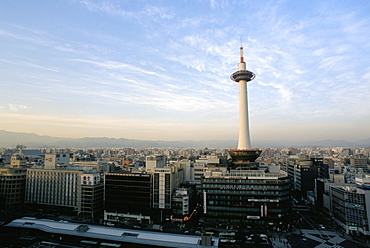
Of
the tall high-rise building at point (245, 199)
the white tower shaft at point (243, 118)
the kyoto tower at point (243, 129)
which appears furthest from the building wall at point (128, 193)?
the white tower shaft at point (243, 118)

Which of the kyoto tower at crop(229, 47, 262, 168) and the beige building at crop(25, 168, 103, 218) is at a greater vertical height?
the kyoto tower at crop(229, 47, 262, 168)

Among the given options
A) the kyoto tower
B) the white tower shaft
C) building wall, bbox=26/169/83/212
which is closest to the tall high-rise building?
the kyoto tower

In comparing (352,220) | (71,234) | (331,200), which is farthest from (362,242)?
(71,234)

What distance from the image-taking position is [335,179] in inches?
2992

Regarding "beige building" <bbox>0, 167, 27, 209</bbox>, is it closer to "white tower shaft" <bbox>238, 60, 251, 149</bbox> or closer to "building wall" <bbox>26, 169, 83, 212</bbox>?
"building wall" <bbox>26, 169, 83, 212</bbox>

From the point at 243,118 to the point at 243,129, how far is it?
4.07 meters

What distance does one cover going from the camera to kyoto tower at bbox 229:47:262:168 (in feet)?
278

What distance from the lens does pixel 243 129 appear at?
90.6 metres

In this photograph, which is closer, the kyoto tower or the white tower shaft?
the kyoto tower

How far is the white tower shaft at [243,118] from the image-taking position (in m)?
89.2

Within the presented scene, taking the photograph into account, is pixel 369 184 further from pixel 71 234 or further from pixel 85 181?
pixel 85 181

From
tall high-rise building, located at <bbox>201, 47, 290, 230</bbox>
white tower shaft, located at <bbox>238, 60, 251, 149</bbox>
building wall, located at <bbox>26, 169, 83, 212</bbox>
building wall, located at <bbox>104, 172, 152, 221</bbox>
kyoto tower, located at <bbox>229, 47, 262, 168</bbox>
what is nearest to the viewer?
tall high-rise building, located at <bbox>201, 47, 290, 230</bbox>

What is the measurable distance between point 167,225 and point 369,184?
44551 mm

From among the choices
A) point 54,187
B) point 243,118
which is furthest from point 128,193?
point 243,118
